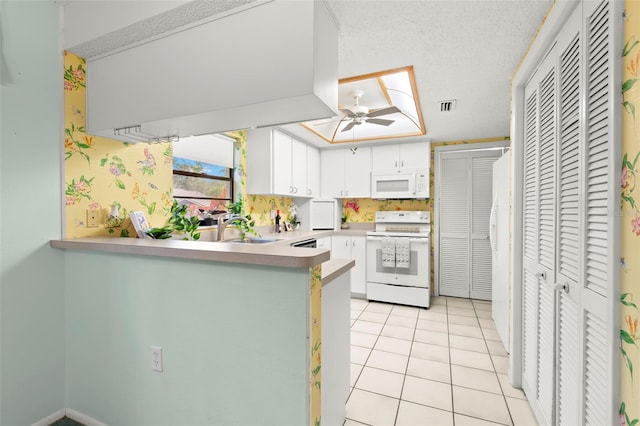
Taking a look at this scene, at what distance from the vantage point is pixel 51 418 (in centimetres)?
172

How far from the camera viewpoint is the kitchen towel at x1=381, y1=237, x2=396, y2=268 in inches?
153

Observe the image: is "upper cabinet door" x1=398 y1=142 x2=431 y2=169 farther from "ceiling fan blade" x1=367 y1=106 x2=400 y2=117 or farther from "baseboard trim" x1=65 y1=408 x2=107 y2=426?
"baseboard trim" x1=65 y1=408 x2=107 y2=426

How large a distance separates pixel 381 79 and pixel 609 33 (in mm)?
1642

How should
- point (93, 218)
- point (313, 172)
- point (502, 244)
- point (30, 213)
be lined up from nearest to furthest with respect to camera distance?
point (30, 213), point (93, 218), point (502, 244), point (313, 172)

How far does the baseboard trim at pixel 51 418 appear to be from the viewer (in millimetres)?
1672

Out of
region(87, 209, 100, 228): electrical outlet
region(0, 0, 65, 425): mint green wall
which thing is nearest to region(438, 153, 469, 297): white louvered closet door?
region(87, 209, 100, 228): electrical outlet

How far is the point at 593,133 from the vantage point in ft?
3.52

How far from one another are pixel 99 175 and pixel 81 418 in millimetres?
1471

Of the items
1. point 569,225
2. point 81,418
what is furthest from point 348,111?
point 81,418

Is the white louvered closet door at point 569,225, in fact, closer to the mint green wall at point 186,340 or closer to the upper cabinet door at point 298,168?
the mint green wall at point 186,340

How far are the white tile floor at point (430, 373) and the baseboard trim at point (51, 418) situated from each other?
1721mm

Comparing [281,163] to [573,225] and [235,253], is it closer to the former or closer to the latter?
[235,253]

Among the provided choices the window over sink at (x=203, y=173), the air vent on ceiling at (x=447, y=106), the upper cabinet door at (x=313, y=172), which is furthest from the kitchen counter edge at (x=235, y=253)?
the upper cabinet door at (x=313, y=172)

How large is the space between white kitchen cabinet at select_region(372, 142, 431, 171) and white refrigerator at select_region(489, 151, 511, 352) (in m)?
1.29
